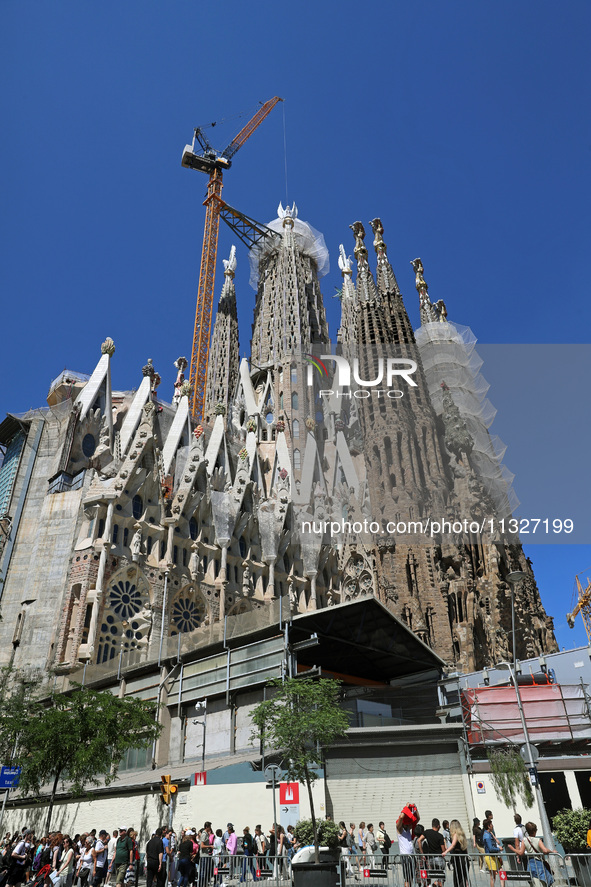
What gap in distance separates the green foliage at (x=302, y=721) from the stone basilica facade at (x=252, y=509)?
4730mm

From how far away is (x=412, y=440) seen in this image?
51.3 m

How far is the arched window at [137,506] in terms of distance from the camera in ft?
Result: 132

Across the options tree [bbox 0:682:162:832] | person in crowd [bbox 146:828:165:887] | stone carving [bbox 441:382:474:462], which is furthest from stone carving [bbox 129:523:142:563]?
stone carving [bbox 441:382:474:462]

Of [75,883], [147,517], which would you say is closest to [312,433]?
[147,517]

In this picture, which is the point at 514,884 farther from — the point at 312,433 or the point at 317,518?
the point at 312,433

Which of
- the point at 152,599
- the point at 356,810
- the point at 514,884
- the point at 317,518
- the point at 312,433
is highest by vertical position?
the point at 312,433

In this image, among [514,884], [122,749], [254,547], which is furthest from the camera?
[254,547]

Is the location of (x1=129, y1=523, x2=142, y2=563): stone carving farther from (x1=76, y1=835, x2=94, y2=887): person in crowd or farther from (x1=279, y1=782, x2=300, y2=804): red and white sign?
(x1=76, y1=835, x2=94, y2=887): person in crowd

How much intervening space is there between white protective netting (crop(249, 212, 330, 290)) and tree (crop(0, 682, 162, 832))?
67.1 m

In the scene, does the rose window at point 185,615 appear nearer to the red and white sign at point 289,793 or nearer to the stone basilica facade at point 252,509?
the stone basilica facade at point 252,509

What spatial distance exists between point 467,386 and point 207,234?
41.5 m

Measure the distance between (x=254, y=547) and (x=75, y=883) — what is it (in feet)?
110

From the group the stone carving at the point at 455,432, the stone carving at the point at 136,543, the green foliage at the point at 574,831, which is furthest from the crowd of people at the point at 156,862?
the stone carving at the point at 455,432

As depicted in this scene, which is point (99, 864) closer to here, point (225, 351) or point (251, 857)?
point (251, 857)
